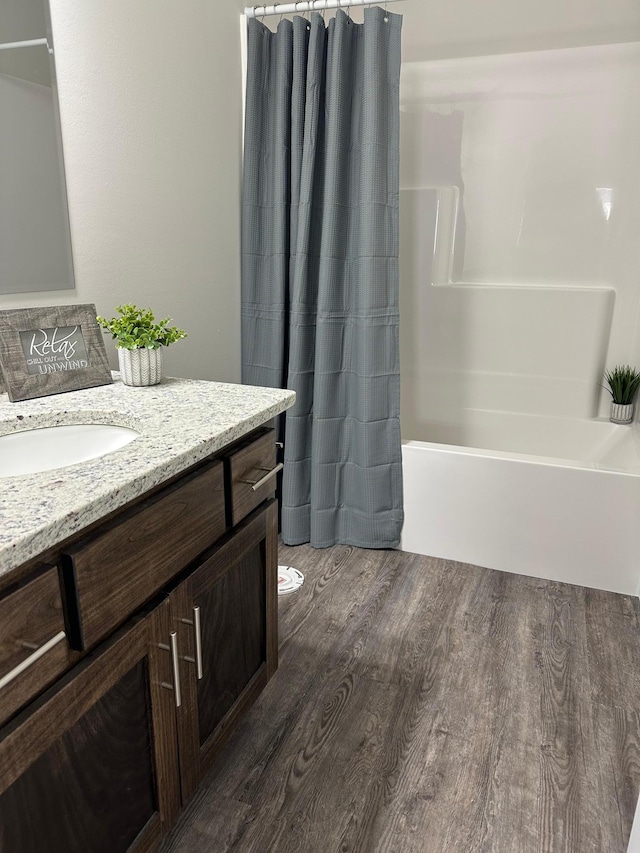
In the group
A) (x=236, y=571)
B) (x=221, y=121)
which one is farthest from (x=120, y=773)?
(x=221, y=121)

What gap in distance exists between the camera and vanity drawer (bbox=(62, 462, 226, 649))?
833 mm

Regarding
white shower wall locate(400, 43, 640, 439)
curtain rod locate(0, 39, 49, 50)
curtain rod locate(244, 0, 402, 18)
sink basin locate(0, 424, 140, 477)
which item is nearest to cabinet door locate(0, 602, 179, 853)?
sink basin locate(0, 424, 140, 477)

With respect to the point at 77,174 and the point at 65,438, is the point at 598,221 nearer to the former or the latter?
the point at 77,174

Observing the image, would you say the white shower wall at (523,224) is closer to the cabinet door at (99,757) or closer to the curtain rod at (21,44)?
the curtain rod at (21,44)

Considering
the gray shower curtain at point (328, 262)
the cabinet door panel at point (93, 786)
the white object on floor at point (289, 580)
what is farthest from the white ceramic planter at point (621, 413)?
the cabinet door panel at point (93, 786)

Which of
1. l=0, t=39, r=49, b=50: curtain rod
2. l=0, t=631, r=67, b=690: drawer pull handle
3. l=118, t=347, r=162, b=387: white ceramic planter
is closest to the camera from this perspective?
l=0, t=631, r=67, b=690: drawer pull handle

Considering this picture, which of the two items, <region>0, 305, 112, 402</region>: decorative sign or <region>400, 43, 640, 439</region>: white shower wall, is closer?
<region>0, 305, 112, 402</region>: decorative sign

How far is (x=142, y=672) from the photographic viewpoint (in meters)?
0.99

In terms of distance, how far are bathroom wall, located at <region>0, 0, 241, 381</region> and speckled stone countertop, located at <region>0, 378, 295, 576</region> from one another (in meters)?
0.32

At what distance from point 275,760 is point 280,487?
113cm

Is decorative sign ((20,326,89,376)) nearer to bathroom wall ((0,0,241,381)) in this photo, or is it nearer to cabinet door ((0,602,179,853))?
bathroom wall ((0,0,241,381))

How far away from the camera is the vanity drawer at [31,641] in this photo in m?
0.72

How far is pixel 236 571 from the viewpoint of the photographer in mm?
1268

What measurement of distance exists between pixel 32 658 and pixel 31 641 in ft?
0.07
